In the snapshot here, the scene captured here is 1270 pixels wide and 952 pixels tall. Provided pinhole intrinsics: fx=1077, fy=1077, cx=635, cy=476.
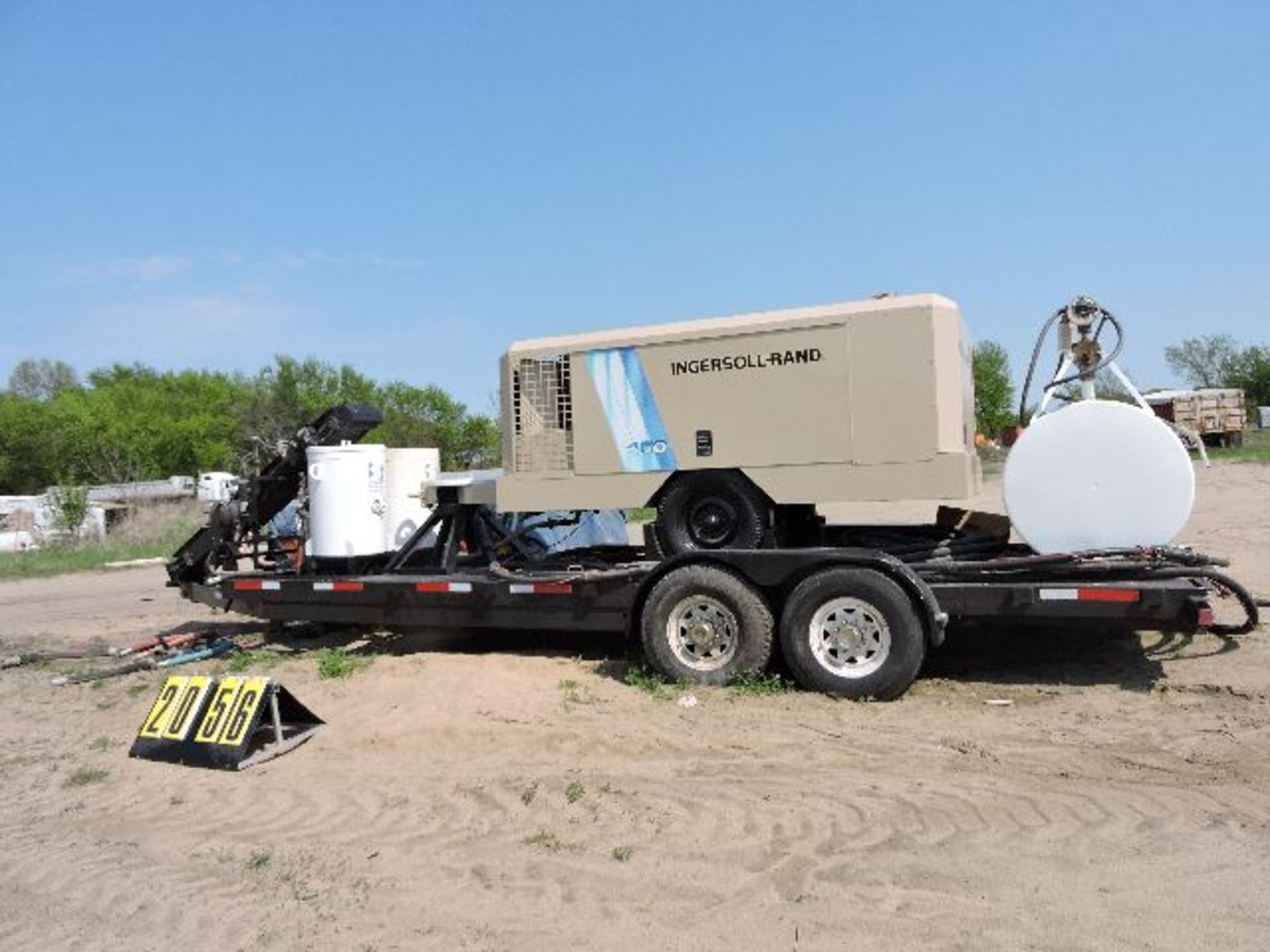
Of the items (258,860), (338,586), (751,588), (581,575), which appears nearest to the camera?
(258,860)

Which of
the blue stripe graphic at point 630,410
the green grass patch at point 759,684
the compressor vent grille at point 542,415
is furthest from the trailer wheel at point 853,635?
the compressor vent grille at point 542,415

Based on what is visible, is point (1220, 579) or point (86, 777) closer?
point (86, 777)

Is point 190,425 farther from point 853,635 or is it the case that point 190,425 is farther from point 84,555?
point 853,635

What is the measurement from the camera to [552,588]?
8367mm

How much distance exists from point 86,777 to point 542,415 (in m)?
4.03

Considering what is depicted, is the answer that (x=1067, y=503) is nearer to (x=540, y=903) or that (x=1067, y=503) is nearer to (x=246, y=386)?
(x=540, y=903)

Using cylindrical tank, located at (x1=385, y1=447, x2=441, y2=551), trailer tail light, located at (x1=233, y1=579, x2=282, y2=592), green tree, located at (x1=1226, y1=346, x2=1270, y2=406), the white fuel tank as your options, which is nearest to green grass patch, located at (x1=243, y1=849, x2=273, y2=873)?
trailer tail light, located at (x1=233, y1=579, x2=282, y2=592)

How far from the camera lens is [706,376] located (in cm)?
793

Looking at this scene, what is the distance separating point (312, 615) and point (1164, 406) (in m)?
39.6

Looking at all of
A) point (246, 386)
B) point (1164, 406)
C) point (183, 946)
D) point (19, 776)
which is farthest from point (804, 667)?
point (246, 386)

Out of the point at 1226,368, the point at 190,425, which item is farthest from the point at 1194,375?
the point at 190,425

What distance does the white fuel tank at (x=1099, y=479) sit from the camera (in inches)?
280

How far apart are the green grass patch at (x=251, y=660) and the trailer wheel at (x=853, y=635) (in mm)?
4803

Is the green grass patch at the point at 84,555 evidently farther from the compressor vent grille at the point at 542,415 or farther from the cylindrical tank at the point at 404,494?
the compressor vent grille at the point at 542,415
